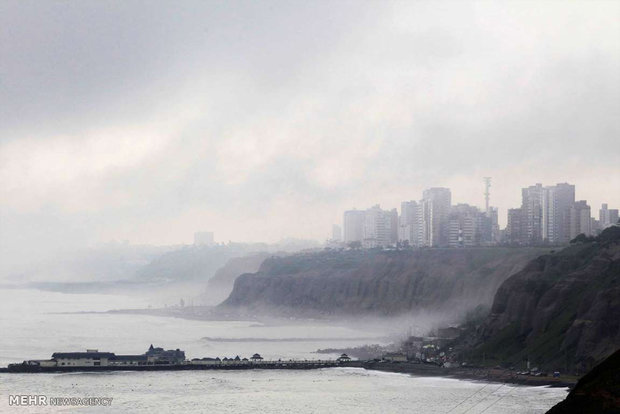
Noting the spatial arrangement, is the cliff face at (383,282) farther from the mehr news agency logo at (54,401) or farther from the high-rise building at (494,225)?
the mehr news agency logo at (54,401)

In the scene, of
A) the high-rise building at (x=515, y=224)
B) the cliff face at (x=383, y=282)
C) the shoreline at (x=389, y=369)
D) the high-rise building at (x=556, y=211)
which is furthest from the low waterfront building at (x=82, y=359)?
the high-rise building at (x=515, y=224)

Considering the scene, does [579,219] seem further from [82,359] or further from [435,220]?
[82,359]

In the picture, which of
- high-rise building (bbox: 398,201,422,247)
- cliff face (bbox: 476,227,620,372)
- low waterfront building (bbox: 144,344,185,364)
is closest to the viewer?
cliff face (bbox: 476,227,620,372)

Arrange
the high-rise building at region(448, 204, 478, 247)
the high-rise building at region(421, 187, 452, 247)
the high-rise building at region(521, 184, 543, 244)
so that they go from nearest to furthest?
the high-rise building at region(521, 184, 543, 244)
the high-rise building at region(448, 204, 478, 247)
the high-rise building at region(421, 187, 452, 247)

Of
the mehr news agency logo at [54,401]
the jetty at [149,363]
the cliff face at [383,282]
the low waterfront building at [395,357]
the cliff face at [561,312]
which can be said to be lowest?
the mehr news agency logo at [54,401]

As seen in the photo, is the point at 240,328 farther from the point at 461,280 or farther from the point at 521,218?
the point at 521,218

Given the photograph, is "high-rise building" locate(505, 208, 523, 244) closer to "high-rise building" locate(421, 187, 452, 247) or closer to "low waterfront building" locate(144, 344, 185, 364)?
"high-rise building" locate(421, 187, 452, 247)

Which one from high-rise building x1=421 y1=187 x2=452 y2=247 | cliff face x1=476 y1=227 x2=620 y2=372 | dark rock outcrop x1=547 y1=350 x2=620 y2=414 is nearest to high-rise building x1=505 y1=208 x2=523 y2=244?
high-rise building x1=421 y1=187 x2=452 y2=247
